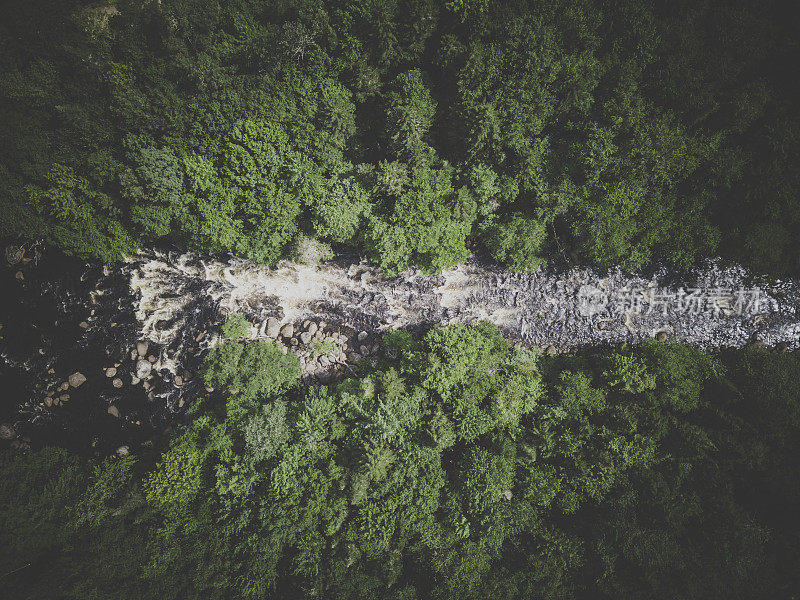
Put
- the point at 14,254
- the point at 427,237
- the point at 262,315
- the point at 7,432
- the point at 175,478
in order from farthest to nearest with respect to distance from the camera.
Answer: the point at 7,432 < the point at 262,315 < the point at 14,254 < the point at 427,237 < the point at 175,478

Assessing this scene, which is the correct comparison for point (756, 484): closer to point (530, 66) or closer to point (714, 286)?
point (714, 286)

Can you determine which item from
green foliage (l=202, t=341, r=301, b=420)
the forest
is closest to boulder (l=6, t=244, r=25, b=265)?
the forest

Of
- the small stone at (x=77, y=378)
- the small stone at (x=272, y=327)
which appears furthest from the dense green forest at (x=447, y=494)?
the small stone at (x=77, y=378)

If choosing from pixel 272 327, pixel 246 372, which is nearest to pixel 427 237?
pixel 272 327

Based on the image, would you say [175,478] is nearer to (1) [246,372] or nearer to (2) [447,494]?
(1) [246,372]

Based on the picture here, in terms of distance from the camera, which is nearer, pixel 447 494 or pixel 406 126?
pixel 406 126

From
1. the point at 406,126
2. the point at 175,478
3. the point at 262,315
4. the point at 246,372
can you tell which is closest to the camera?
the point at 406,126

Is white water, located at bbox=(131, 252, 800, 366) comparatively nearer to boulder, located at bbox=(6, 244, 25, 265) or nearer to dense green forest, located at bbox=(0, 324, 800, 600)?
dense green forest, located at bbox=(0, 324, 800, 600)

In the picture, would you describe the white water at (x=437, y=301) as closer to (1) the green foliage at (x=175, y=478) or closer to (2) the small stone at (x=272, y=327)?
(2) the small stone at (x=272, y=327)
